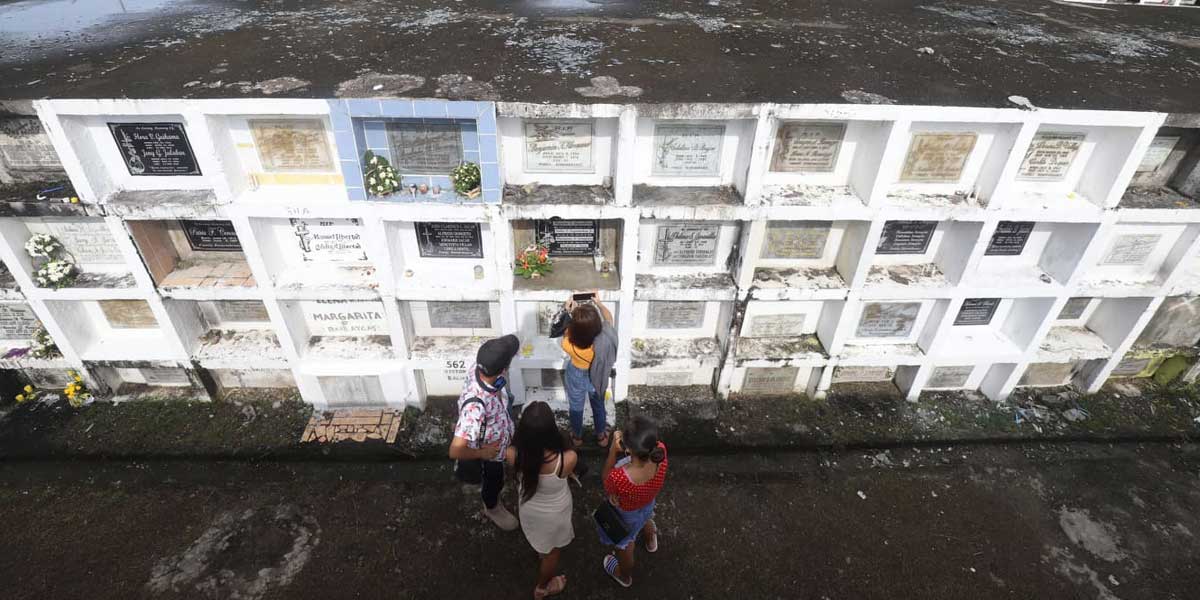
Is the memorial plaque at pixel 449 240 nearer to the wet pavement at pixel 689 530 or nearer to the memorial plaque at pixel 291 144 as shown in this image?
the memorial plaque at pixel 291 144

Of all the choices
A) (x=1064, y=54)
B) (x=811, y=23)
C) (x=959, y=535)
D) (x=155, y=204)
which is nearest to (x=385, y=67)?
(x=155, y=204)

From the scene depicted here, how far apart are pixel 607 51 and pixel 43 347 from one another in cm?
866

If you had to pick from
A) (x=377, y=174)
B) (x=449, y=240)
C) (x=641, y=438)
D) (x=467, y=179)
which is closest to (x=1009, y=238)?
(x=641, y=438)

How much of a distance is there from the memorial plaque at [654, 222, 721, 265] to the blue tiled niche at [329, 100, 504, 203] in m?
2.19

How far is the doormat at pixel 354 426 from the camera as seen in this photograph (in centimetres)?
768

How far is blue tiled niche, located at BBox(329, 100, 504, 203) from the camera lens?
5.77 meters

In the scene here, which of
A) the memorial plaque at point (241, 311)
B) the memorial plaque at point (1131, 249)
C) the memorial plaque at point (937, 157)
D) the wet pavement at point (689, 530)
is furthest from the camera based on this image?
the memorial plaque at point (241, 311)

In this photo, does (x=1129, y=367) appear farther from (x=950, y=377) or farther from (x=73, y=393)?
(x=73, y=393)

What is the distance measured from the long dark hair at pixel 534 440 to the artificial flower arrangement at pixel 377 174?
11.1 feet

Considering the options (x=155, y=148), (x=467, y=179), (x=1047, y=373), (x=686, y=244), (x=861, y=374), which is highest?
(x=155, y=148)

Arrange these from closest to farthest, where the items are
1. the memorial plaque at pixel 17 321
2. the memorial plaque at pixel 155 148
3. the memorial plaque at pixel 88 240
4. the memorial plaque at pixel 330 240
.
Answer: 1. the memorial plaque at pixel 155 148
2. the memorial plaque at pixel 88 240
3. the memorial plaque at pixel 330 240
4. the memorial plaque at pixel 17 321

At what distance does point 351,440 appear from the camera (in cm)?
766

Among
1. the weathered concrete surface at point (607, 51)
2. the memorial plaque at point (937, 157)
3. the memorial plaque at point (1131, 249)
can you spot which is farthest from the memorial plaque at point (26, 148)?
the memorial plaque at point (1131, 249)

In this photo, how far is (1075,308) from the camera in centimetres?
830
